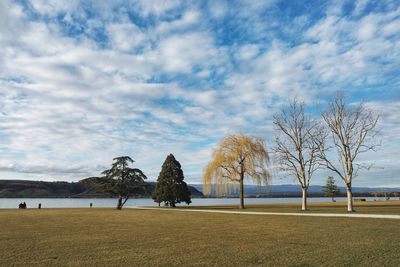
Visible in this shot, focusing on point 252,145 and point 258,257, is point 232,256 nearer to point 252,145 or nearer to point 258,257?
point 258,257

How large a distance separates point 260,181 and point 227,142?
597 centimetres

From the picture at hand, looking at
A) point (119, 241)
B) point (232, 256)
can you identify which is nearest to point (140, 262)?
point (232, 256)

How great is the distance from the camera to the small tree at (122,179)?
4706cm

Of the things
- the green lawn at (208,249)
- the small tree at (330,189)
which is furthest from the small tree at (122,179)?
the small tree at (330,189)

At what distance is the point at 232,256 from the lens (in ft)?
32.4

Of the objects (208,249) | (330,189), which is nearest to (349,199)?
(208,249)

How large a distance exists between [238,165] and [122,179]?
15.5 meters

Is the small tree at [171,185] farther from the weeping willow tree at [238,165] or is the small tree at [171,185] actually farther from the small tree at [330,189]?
the small tree at [330,189]

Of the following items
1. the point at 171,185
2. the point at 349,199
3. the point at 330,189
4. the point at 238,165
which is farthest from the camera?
the point at 330,189

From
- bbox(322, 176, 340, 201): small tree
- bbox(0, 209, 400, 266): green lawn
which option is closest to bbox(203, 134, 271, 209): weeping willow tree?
bbox(0, 209, 400, 266): green lawn

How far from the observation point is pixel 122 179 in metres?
47.4

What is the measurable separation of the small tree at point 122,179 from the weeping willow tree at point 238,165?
10.5 metres

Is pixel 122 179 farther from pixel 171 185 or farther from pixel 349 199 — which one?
pixel 349 199

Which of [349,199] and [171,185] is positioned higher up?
[171,185]
